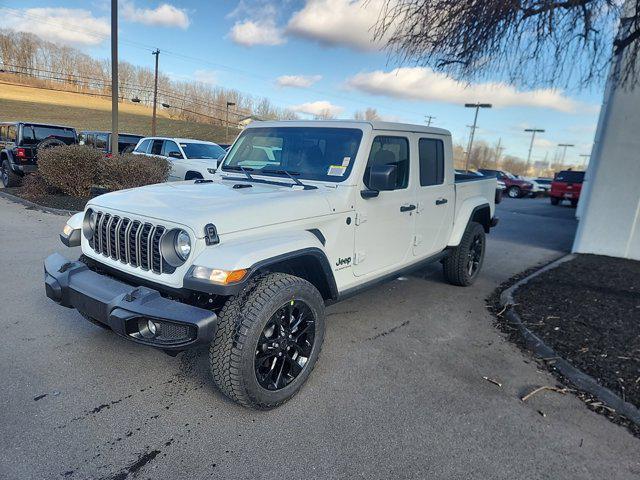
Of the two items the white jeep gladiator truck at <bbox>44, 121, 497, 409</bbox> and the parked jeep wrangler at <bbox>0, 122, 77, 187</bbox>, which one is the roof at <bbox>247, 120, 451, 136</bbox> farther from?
the parked jeep wrangler at <bbox>0, 122, 77, 187</bbox>

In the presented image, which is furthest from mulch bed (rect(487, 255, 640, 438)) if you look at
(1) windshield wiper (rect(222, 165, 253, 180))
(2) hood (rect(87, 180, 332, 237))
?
(1) windshield wiper (rect(222, 165, 253, 180))

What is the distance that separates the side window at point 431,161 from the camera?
4473mm

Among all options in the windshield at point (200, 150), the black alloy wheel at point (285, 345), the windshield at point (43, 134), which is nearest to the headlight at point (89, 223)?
the black alloy wheel at point (285, 345)

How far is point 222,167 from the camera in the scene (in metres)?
4.25

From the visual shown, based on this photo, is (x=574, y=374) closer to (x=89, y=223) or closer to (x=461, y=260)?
(x=461, y=260)

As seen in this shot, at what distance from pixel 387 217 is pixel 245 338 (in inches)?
74.9

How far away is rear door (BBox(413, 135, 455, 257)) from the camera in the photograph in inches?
175

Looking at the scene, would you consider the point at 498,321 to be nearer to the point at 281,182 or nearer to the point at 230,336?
the point at 281,182

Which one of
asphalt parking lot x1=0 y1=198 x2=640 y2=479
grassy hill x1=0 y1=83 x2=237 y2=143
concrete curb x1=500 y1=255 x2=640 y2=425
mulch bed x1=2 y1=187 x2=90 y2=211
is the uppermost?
grassy hill x1=0 y1=83 x2=237 y2=143

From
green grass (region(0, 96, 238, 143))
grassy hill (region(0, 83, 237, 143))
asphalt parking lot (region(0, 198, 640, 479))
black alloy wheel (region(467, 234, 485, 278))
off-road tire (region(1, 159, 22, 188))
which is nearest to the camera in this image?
asphalt parking lot (region(0, 198, 640, 479))

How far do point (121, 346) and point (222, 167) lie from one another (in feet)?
6.36

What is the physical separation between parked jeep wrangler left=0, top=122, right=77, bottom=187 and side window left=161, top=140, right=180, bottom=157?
336 cm

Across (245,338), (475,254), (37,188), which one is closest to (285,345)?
(245,338)

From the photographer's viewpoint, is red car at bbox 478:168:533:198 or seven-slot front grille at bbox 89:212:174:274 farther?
red car at bbox 478:168:533:198
